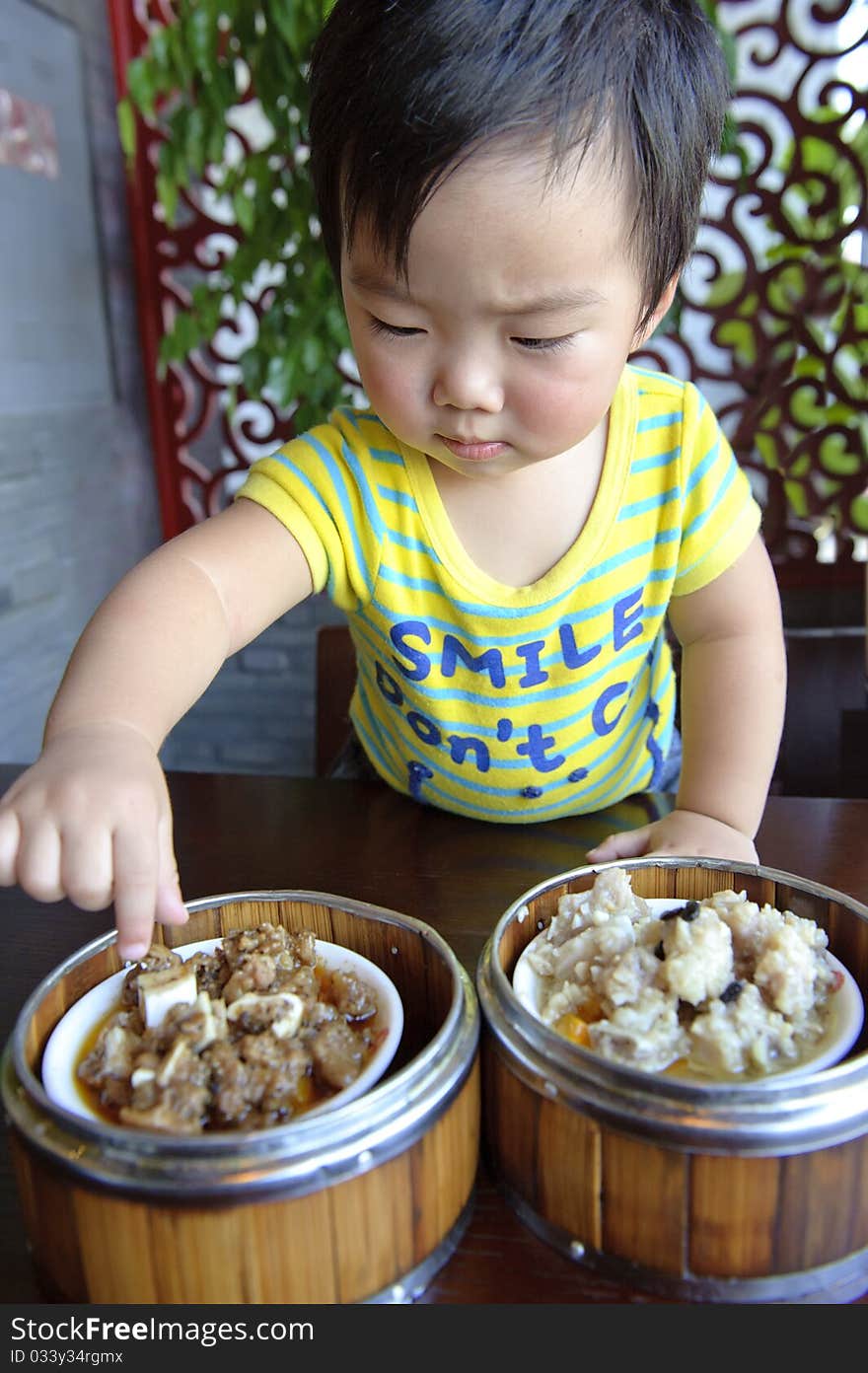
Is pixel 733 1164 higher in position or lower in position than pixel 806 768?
higher

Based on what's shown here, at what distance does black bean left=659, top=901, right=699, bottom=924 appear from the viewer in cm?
59

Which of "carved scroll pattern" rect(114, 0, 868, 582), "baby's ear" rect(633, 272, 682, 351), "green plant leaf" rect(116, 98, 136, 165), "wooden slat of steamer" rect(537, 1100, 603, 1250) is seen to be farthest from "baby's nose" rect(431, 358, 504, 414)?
"green plant leaf" rect(116, 98, 136, 165)

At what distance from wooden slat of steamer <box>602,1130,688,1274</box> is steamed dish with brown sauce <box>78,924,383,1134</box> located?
0.44ft

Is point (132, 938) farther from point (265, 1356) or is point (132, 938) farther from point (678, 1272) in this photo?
point (678, 1272)

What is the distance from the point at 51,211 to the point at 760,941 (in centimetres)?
217

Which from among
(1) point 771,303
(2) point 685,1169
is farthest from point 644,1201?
(1) point 771,303

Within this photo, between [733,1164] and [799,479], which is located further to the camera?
[799,479]

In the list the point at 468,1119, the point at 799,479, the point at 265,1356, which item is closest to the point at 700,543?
the point at 468,1119

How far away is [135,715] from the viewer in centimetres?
66

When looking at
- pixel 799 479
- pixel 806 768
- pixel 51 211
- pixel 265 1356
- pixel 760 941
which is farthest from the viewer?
pixel 799 479

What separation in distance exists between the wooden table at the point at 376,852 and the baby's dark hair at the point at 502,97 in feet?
1.61

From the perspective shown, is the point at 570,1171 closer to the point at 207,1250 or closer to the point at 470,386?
the point at 207,1250

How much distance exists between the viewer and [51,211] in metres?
2.15

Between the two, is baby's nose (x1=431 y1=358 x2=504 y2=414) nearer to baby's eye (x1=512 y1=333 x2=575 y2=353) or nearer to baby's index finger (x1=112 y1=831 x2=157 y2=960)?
baby's eye (x1=512 y1=333 x2=575 y2=353)
